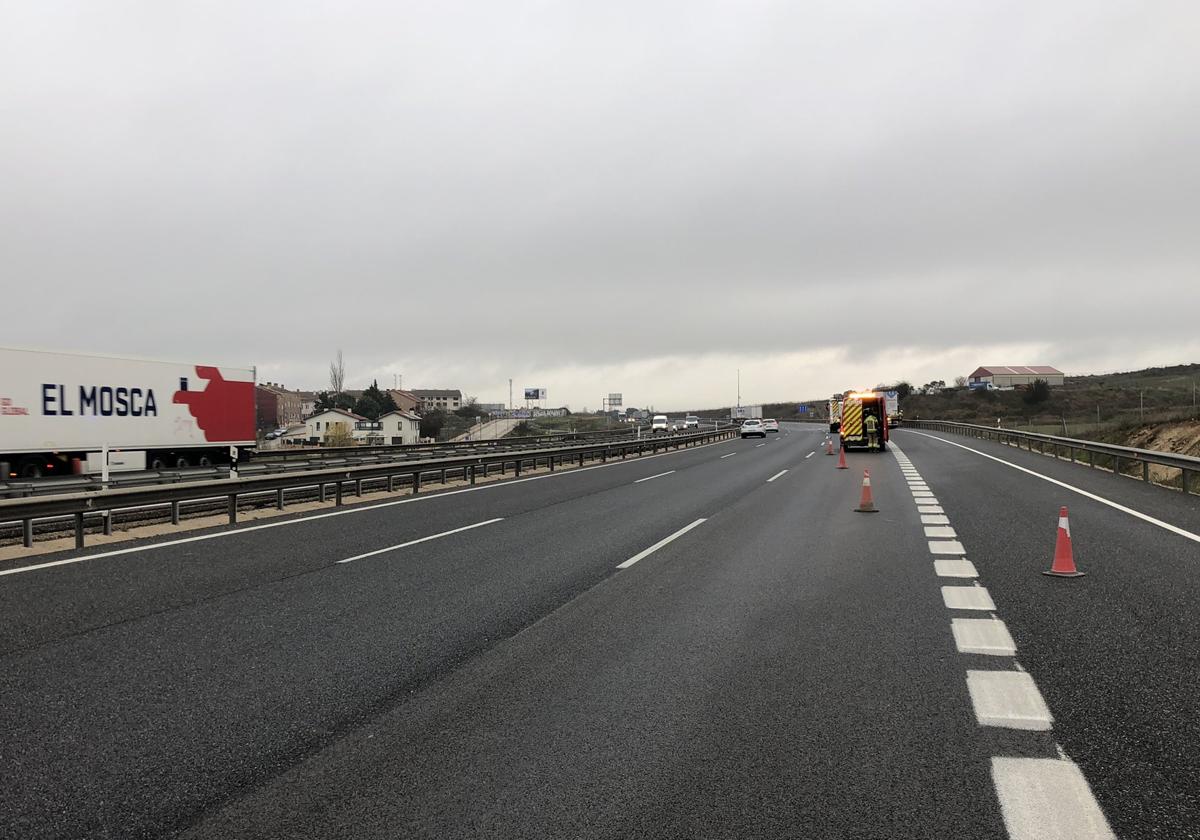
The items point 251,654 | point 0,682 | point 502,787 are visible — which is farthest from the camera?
point 251,654

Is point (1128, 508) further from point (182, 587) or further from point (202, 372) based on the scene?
point (202, 372)

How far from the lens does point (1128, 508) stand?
13867 mm

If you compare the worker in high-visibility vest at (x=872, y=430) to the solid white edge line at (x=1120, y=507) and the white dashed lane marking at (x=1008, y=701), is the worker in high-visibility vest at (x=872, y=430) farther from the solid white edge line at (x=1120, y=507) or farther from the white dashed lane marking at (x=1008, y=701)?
the white dashed lane marking at (x=1008, y=701)

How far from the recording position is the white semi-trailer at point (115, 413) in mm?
21625

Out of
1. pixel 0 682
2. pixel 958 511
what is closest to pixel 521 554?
pixel 0 682

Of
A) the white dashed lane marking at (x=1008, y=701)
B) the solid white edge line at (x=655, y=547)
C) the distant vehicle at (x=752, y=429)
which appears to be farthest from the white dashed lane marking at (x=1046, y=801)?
the distant vehicle at (x=752, y=429)

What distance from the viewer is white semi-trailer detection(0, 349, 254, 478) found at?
70.9 ft

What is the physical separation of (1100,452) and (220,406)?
32183 millimetres

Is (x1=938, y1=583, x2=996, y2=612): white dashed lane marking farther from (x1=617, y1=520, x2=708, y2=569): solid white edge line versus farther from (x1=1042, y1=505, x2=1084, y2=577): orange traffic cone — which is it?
(x1=617, y1=520, x2=708, y2=569): solid white edge line

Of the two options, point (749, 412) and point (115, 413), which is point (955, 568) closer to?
point (115, 413)

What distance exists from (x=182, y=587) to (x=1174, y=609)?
9537 millimetres

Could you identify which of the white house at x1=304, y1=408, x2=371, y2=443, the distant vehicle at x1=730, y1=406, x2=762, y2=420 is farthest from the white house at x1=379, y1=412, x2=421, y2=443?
the distant vehicle at x1=730, y1=406, x2=762, y2=420

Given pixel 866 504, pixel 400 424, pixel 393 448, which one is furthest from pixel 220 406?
pixel 400 424

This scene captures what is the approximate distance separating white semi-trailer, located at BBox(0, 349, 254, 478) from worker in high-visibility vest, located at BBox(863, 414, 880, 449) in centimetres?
2839
